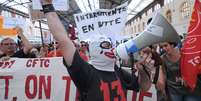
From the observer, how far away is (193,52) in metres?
3.96

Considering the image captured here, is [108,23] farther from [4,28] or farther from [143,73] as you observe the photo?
[4,28]

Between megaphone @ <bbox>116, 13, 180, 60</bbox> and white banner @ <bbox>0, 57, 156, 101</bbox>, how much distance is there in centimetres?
247

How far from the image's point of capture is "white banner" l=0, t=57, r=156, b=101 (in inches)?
229

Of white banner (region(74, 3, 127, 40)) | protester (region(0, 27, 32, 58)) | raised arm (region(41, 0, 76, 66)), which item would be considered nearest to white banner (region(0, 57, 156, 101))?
protester (region(0, 27, 32, 58))

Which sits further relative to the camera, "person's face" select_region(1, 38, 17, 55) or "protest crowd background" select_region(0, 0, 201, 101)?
"person's face" select_region(1, 38, 17, 55)

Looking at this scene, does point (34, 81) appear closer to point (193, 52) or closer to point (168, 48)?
point (168, 48)

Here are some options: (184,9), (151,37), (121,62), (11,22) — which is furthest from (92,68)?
(184,9)

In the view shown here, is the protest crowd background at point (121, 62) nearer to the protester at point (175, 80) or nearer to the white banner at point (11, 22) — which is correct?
the protester at point (175, 80)

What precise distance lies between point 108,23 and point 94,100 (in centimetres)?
153

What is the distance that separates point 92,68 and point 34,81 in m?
2.90

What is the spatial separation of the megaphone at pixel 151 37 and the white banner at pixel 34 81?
97.1 inches

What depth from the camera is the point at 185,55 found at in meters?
4.02

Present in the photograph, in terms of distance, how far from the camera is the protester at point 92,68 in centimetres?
290

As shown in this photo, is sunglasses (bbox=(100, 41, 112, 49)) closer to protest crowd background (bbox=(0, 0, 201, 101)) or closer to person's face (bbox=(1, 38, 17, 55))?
protest crowd background (bbox=(0, 0, 201, 101))
